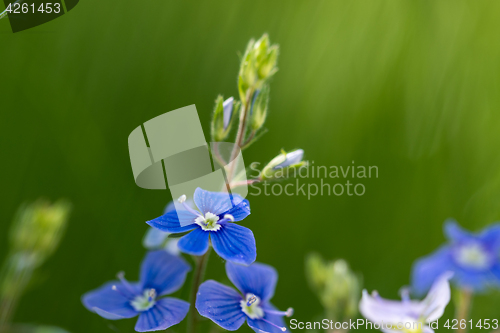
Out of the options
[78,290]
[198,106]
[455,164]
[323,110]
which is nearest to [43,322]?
[78,290]

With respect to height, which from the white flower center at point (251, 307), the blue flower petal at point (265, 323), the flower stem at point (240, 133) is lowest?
the blue flower petal at point (265, 323)

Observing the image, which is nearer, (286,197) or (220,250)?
(220,250)

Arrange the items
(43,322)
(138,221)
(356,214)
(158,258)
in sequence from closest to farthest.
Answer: (158,258) < (43,322) < (138,221) < (356,214)

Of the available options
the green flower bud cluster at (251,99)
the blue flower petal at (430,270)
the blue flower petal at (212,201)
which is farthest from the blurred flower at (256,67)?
the blue flower petal at (430,270)

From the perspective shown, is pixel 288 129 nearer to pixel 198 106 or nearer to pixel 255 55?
pixel 198 106

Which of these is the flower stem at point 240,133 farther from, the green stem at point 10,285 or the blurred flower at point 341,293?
the green stem at point 10,285

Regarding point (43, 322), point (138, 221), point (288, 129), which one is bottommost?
point (43, 322)

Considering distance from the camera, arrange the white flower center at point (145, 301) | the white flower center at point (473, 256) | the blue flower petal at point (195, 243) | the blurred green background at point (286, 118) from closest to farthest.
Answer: the blue flower petal at point (195, 243), the white flower center at point (145, 301), the white flower center at point (473, 256), the blurred green background at point (286, 118)

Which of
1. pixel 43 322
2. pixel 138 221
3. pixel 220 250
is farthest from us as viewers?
pixel 138 221

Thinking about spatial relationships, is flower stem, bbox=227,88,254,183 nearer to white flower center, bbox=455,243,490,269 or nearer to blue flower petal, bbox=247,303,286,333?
blue flower petal, bbox=247,303,286,333
